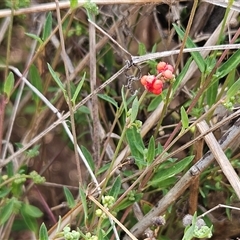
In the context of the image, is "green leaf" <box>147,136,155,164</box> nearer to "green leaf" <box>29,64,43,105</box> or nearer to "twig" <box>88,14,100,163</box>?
"twig" <box>88,14,100,163</box>

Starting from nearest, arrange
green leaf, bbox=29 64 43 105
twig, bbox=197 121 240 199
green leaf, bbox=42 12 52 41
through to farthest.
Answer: twig, bbox=197 121 240 199
green leaf, bbox=42 12 52 41
green leaf, bbox=29 64 43 105

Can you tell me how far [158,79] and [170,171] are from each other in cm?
18

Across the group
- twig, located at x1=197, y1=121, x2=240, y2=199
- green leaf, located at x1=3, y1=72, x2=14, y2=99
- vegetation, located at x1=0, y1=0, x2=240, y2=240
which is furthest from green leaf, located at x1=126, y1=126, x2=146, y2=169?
green leaf, located at x1=3, y1=72, x2=14, y2=99

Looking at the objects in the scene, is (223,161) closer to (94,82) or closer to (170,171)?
(170,171)

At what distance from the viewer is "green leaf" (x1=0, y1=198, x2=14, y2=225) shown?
0.97m

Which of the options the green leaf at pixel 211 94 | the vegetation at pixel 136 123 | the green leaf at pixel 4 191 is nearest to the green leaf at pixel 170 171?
the vegetation at pixel 136 123

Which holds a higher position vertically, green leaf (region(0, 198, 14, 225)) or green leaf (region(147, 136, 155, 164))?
green leaf (region(147, 136, 155, 164))

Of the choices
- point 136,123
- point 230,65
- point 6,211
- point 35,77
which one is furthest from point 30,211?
point 230,65

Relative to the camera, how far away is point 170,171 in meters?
0.85

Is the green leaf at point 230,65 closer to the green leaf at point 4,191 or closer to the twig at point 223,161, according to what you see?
the twig at point 223,161

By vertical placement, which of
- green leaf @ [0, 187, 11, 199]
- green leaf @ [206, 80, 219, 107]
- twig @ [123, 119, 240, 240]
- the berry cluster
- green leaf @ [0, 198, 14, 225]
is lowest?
green leaf @ [0, 198, 14, 225]

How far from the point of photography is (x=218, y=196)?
1034 millimetres

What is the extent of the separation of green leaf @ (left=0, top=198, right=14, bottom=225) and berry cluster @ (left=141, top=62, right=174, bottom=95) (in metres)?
0.39

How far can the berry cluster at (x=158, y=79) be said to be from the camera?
0.73 metres
